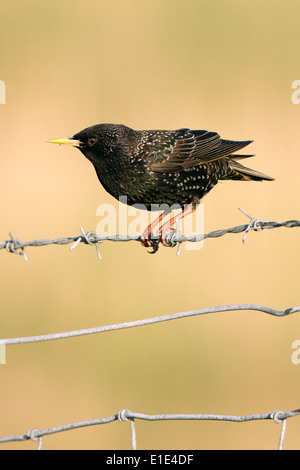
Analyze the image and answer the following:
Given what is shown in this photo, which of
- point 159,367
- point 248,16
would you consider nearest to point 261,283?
point 159,367

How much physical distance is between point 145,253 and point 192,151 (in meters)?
2.47

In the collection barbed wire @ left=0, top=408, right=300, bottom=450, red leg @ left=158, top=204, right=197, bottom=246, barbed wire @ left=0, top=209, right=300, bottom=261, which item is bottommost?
Answer: barbed wire @ left=0, top=408, right=300, bottom=450

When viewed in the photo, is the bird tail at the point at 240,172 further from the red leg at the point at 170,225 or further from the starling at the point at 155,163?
the red leg at the point at 170,225

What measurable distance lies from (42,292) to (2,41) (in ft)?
14.4

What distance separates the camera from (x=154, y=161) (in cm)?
542

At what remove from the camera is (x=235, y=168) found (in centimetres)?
596

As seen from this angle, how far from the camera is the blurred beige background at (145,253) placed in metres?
6.72

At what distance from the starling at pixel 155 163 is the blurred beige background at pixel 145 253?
1837 millimetres

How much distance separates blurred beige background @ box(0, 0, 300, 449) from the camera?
265 inches

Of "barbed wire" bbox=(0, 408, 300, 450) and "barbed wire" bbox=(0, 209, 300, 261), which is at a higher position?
"barbed wire" bbox=(0, 209, 300, 261)

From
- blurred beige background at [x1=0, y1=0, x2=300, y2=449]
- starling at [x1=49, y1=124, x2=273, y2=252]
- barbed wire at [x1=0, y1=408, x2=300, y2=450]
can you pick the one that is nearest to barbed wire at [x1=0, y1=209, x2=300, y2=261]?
barbed wire at [x1=0, y1=408, x2=300, y2=450]

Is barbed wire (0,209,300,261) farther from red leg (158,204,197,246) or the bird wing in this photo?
the bird wing

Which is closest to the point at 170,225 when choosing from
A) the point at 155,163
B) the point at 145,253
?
the point at 155,163

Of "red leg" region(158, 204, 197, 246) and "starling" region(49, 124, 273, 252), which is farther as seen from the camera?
"starling" region(49, 124, 273, 252)
